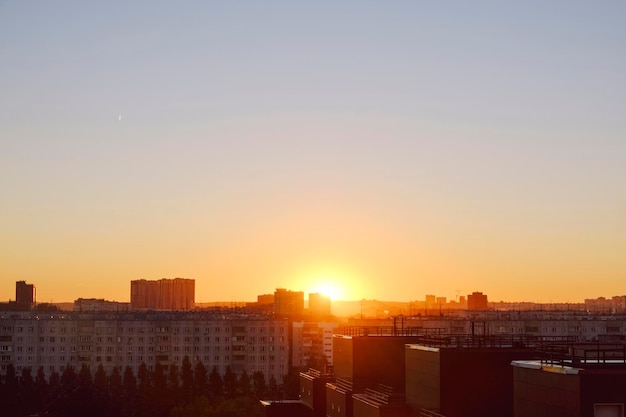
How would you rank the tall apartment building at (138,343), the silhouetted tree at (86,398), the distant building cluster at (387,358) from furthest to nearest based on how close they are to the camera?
the tall apartment building at (138,343)
the silhouetted tree at (86,398)
the distant building cluster at (387,358)

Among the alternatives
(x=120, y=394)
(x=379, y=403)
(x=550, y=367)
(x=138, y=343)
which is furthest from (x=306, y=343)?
(x=550, y=367)

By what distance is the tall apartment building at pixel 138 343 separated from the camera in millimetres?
140750

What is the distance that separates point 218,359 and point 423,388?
A: 102m

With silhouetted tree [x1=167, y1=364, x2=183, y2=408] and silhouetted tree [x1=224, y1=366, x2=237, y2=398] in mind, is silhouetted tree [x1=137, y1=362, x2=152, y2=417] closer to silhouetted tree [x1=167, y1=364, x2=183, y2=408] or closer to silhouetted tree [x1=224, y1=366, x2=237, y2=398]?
silhouetted tree [x1=167, y1=364, x2=183, y2=408]

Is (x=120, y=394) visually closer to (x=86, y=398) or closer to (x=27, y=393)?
(x=86, y=398)

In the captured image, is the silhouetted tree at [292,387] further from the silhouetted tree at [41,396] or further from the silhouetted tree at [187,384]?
the silhouetted tree at [41,396]

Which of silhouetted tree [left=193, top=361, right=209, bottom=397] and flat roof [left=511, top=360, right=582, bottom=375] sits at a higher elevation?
flat roof [left=511, top=360, right=582, bottom=375]

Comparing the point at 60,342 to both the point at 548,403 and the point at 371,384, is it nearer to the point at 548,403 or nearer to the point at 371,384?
the point at 371,384

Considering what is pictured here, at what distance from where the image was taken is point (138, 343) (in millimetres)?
142750

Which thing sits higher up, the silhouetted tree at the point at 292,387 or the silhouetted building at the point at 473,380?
the silhouetted building at the point at 473,380

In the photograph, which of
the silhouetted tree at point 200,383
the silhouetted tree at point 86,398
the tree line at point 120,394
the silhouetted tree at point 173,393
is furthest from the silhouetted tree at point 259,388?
the silhouetted tree at point 86,398

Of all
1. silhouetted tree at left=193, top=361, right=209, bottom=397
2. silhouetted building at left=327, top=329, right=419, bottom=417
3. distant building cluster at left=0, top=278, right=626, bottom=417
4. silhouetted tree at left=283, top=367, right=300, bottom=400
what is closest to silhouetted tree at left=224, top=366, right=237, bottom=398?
silhouetted tree at left=193, top=361, right=209, bottom=397

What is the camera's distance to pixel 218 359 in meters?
146

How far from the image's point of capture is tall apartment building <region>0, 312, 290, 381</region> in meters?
141
